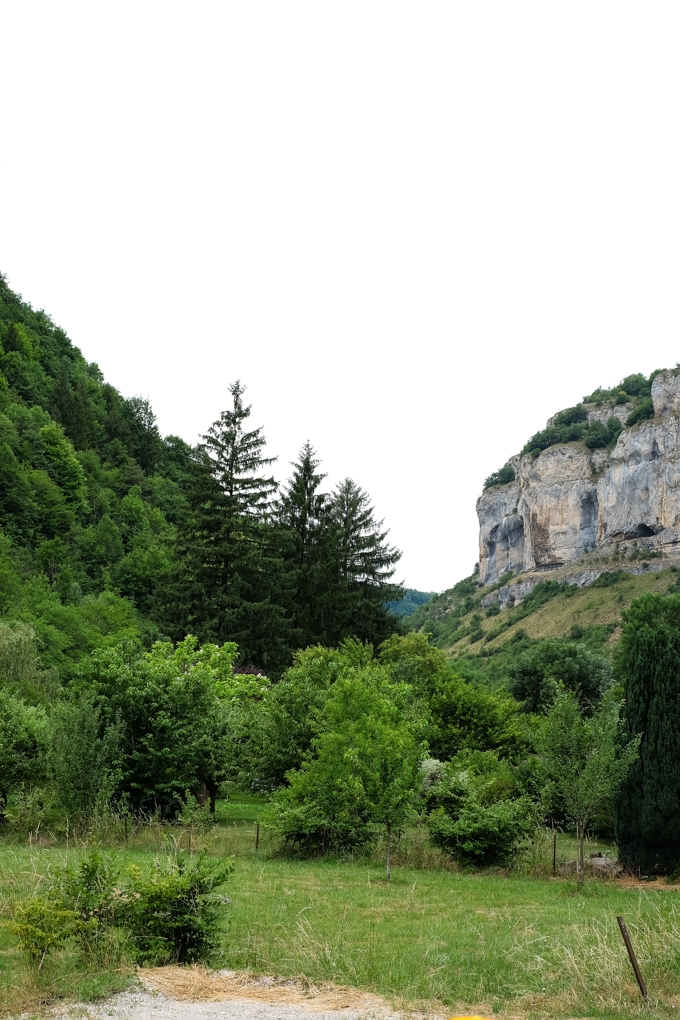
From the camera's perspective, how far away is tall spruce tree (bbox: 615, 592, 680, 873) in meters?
18.0

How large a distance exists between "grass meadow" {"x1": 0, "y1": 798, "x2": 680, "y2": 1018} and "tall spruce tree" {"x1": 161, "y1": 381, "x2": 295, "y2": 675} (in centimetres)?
2192

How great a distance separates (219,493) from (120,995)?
35.2 meters

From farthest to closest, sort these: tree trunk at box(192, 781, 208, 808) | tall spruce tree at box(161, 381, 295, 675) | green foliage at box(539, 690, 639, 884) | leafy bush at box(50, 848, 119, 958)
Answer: tall spruce tree at box(161, 381, 295, 675)
tree trunk at box(192, 781, 208, 808)
green foliage at box(539, 690, 639, 884)
leafy bush at box(50, 848, 119, 958)

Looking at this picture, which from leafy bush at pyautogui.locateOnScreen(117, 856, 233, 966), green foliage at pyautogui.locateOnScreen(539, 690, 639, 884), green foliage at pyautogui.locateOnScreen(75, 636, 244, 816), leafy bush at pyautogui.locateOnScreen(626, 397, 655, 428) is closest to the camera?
leafy bush at pyautogui.locateOnScreen(117, 856, 233, 966)

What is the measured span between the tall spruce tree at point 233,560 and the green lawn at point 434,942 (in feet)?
77.0

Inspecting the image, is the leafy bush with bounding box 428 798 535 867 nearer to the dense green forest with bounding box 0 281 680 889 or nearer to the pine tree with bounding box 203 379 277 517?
the dense green forest with bounding box 0 281 680 889

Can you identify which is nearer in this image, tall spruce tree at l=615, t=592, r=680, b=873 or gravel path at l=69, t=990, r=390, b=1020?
gravel path at l=69, t=990, r=390, b=1020

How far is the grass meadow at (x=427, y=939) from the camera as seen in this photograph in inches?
323

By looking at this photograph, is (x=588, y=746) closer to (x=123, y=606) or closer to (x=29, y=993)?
(x=29, y=993)

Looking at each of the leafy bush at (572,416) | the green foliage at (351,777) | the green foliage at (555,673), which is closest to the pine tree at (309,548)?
the green foliage at (555,673)

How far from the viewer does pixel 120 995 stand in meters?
7.84

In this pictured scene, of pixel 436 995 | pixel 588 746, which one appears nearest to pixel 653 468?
pixel 588 746

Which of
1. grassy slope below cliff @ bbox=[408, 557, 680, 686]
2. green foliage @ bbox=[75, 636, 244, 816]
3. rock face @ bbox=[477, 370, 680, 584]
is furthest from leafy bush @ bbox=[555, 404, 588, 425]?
green foliage @ bbox=[75, 636, 244, 816]

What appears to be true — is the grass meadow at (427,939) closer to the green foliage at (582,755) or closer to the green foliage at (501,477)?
the green foliage at (582,755)
